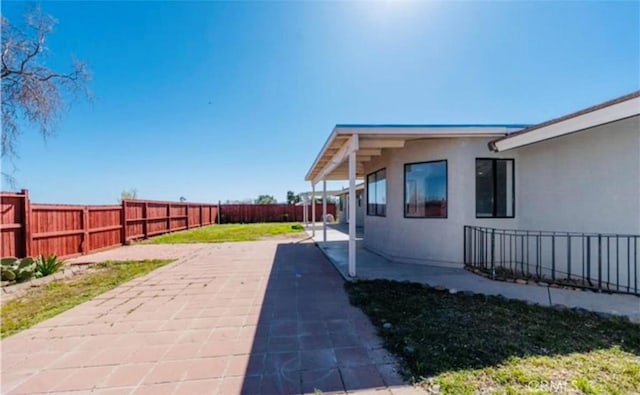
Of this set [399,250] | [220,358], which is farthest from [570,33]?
[220,358]

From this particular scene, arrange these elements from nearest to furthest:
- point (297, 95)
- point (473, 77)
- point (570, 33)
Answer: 1. point (570, 33)
2. point (473, 77)
3. point (297, 95)

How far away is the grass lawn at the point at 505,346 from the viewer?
2359 mm

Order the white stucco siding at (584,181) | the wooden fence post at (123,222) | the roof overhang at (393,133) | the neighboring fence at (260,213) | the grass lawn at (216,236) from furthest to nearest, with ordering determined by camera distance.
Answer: the neighboring fence at (260,213) < the grass lawn at (216,236) < the wooden fence post at (123,222) < the roof overhang at (393,133) < the white stucco siding at (584,181)

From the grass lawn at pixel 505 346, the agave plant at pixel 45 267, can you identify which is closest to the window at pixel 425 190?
the grass lawn at pixel 505 346

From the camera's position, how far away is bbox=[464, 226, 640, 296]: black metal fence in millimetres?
4582

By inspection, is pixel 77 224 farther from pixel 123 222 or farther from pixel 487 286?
pixel 487 286

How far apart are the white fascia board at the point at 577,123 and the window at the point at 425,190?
1296 mm

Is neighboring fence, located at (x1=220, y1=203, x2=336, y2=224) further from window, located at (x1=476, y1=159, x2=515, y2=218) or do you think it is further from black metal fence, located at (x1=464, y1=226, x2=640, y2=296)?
black metal fence, located at (x1=464, y1=226, x2=640, y2=296)

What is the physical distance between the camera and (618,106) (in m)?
3.91

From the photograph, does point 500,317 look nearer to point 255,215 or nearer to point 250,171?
point 255,215

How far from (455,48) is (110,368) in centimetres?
947

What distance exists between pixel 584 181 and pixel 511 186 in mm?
1489

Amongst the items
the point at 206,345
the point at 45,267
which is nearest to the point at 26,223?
the point at 45,267

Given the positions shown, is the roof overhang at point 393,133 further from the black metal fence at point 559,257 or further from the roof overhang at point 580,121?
the black metal fence at point 559,257
